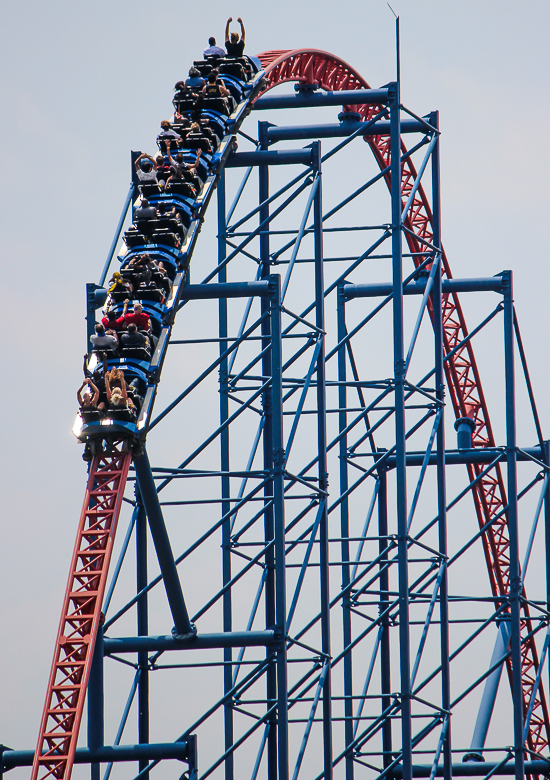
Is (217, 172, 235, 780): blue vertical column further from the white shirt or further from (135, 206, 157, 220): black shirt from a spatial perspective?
the white shirt

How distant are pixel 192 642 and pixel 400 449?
4.11 meters

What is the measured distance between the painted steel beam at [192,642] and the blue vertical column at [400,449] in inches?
126

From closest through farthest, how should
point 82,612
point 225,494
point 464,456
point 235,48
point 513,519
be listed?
point 82,612, point 225,494, point 235,48, point 513,519, point 464,456

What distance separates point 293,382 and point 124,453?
16.1 ft

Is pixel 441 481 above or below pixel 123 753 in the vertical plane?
above

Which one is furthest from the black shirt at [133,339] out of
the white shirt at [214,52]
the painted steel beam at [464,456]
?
the white shirt at [214,52]

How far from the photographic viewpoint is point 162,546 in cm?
1662

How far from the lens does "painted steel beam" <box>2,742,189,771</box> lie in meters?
16.3

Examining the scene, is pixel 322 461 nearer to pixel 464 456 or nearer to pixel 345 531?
pixel 345 531

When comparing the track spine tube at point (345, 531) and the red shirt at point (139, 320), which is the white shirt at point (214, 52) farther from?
the red shirt at point (139, 320)

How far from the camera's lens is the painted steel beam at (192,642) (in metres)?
16.7

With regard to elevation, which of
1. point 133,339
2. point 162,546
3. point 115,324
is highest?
point 115,324

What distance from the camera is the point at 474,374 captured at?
31.7 meters

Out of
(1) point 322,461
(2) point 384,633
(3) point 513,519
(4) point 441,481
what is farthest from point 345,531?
(1) point 322,461
